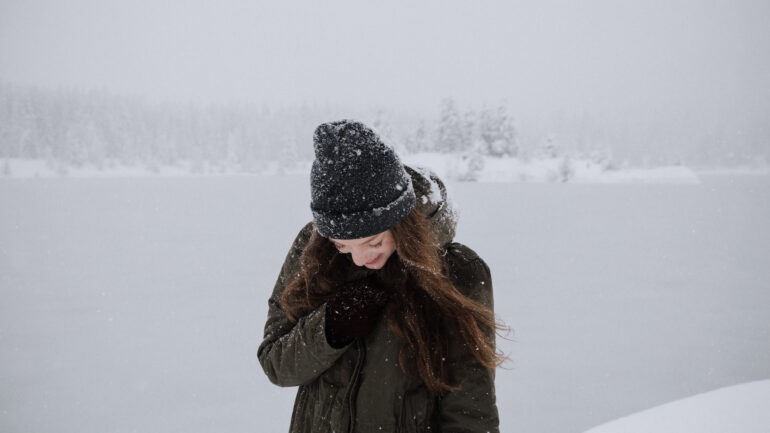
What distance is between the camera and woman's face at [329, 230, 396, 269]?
1091mm

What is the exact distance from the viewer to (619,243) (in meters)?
10.2

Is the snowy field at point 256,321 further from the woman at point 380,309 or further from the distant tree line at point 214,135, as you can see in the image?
the distant tree line at point 214,135

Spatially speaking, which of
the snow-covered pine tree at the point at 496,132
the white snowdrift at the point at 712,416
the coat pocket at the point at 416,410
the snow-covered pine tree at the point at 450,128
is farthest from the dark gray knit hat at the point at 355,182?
the snow-covered pine tree at the point at 496,132

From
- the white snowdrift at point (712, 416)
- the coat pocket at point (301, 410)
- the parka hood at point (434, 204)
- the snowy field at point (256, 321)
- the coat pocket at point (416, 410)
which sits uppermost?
the parka hood at point (434, 204)

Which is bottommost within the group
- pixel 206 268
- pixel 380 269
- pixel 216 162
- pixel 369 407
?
pixel 216 162

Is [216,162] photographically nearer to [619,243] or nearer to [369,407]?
[619,243]

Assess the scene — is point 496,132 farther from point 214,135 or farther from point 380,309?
point 380,309

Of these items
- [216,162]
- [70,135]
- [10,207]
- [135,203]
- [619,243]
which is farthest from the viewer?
[216,162]

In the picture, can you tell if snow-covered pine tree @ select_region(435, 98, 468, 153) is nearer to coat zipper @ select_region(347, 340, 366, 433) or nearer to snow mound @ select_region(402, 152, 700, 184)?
snow mound @ select_region(402, 152, 700, 184)

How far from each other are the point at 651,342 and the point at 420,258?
16.3 feet

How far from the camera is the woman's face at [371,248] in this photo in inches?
42.9

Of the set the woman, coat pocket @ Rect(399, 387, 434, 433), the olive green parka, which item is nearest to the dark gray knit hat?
the woman

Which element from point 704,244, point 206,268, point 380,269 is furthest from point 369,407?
point 704,244

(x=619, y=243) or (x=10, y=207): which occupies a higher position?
(x=619, y=243)
